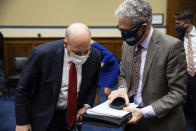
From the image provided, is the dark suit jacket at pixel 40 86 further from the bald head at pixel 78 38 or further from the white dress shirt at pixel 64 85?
the bald head at pixel 78 38

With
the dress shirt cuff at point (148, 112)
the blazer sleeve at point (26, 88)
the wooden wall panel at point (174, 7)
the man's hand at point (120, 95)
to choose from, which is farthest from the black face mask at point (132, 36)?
the wooden wall panel at point (174, 7)

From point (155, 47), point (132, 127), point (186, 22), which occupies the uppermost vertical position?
point (186, 22)

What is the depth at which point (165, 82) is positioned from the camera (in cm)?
150

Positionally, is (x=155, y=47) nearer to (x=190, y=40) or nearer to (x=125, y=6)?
(x=125, y=6)

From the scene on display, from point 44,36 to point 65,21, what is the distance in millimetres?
733

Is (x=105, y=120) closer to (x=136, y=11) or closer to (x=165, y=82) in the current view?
(x=165, y=82)

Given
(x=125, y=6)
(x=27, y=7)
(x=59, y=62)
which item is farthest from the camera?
(x=27, y=7)

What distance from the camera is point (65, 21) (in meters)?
6.56

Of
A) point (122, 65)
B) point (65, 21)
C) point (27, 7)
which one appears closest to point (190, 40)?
point (122, 65)

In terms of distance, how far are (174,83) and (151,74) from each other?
153 millimetres

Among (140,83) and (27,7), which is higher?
(27,7)

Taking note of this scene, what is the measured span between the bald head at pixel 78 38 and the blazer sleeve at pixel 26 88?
0.87 ft

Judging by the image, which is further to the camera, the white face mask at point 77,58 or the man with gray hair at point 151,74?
the white face mask at point 77,58

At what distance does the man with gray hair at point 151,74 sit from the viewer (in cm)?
145
